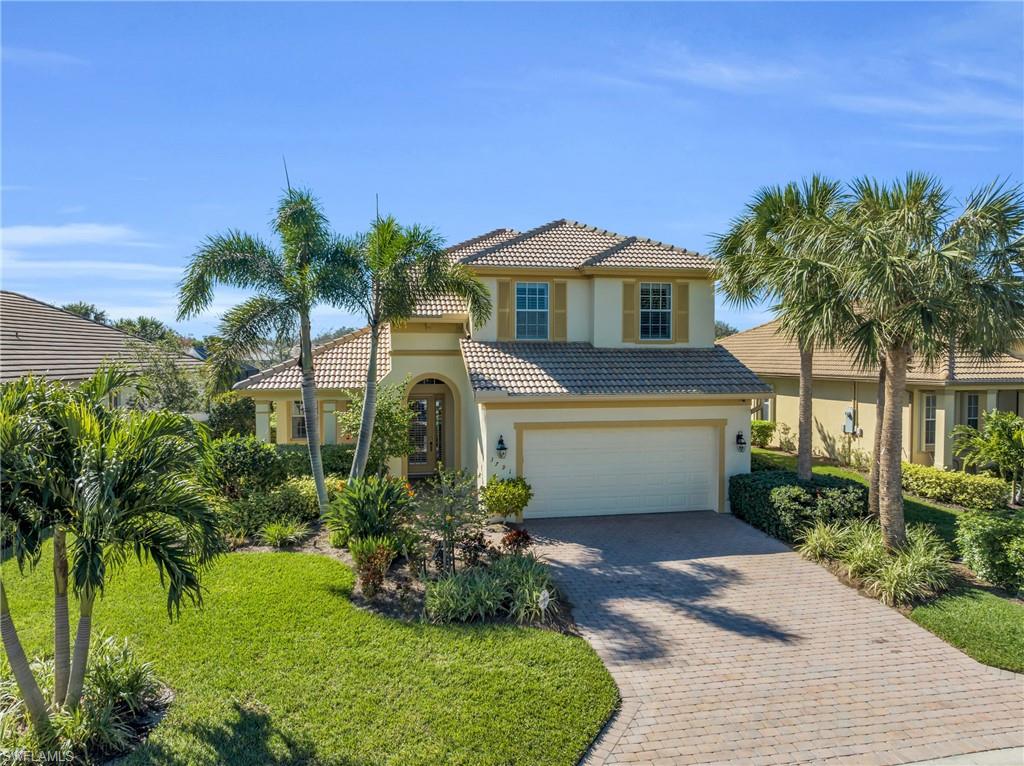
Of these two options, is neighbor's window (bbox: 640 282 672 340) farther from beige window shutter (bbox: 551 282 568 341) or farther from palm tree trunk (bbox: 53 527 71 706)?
palm tree trunk (bbox: 53 527 71 706)

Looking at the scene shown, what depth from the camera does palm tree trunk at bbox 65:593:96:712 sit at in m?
6.71

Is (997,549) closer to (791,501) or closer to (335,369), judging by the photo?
(791,501)

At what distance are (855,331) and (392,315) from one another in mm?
9876

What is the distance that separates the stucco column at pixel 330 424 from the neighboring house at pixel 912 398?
12970mm

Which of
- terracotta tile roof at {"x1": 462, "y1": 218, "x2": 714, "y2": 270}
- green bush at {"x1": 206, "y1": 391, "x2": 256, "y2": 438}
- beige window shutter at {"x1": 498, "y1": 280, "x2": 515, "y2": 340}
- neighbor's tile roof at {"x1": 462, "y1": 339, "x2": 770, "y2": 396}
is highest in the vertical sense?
terracotta tile roof at {"x1": 462, "y1": 218, "x2": 714, "y2": 270}

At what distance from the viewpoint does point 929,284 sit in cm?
1102

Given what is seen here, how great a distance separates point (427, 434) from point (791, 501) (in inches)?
429

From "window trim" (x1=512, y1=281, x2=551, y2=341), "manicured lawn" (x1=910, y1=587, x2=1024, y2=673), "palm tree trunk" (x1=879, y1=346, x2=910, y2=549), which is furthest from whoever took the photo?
"window trim" (x1=512, y1=281, x2=551, y2=341)

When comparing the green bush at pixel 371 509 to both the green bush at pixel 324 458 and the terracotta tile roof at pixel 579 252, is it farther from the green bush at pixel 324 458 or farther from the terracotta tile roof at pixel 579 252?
the terracotta tile roof at pixel 579 252

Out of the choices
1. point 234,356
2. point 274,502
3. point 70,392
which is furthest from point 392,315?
point 70,392

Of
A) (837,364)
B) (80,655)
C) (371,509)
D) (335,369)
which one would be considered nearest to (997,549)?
(371,509)

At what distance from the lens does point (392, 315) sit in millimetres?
14547

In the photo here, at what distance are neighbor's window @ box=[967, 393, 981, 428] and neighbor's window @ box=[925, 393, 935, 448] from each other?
3.77 feet

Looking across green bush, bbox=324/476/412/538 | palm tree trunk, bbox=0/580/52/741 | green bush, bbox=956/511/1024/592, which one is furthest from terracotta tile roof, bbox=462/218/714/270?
palm tree trunk, bbox=0/580/52/741
